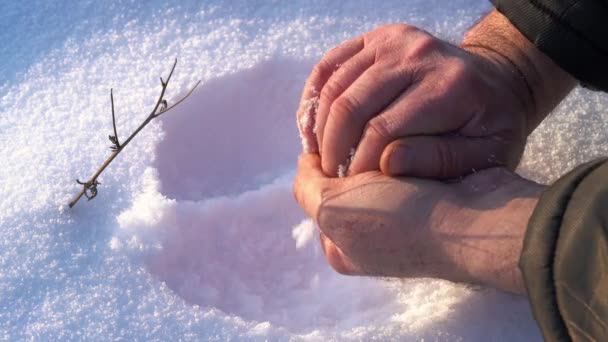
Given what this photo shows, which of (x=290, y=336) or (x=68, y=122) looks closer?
(x=290, y=336)

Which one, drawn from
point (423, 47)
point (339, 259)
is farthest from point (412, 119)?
point (339, 259)

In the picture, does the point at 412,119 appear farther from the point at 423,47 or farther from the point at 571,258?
the point at 571,258

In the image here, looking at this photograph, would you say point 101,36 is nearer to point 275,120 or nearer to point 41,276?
point 275,120

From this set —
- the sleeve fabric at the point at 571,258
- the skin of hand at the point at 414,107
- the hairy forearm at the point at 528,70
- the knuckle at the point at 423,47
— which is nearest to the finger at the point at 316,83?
the skin of hand at the point at 414,107

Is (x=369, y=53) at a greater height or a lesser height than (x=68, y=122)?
greater

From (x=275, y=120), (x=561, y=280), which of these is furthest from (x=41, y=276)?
(x=561, y=280)

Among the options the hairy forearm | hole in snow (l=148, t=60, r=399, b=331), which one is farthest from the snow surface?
the hairy forearm

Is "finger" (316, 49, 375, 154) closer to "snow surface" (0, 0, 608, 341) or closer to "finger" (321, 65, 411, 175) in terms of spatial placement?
"finger" (321, 65, 411, 175)

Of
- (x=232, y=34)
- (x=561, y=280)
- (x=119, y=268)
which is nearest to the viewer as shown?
(x=561, y=280)
